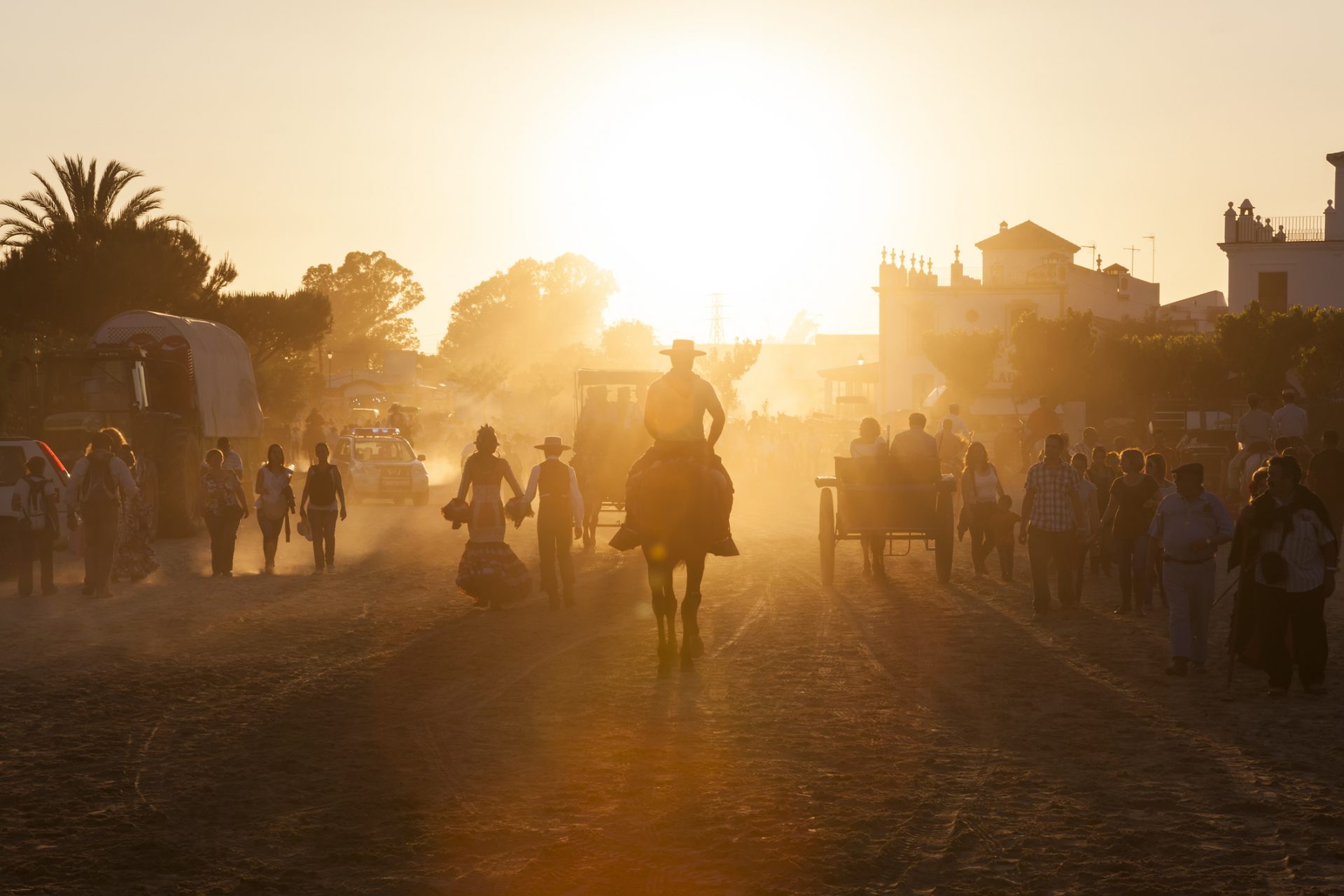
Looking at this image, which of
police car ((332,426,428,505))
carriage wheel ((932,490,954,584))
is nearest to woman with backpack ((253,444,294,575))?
carriage wheel ((932,490,954,584))

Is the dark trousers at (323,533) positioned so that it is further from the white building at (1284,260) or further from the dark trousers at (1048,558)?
the white building at (1284,260)

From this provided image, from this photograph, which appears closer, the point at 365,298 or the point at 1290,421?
the point at 1290,421

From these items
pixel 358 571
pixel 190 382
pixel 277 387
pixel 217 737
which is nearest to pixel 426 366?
pixel 277 387

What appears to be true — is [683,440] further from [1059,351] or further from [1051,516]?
[1059,351]

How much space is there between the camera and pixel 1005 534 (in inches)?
751

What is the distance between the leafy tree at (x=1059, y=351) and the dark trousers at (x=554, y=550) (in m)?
56.1

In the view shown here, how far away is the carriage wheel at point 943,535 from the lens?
1836cm

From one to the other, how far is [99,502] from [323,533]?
138 inches

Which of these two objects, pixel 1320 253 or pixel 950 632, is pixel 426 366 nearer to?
pixel 1320 253

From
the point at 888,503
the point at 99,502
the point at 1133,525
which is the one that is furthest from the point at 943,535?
the point at 99,502

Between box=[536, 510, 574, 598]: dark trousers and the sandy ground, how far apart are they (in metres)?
0.69

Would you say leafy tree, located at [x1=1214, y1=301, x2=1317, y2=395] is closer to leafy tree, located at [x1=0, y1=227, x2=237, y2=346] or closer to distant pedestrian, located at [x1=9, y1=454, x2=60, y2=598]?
leafy tree, located at [x1=0, y1=227, x2=237, y2=346]

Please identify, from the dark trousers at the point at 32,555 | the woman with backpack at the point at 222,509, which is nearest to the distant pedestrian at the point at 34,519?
the dark trousers at the point at 32,555

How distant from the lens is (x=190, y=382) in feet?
99.2
